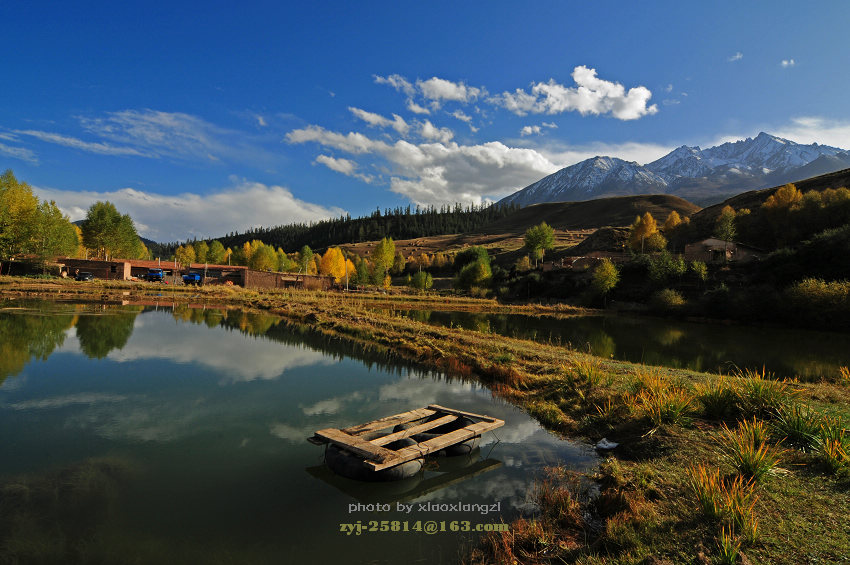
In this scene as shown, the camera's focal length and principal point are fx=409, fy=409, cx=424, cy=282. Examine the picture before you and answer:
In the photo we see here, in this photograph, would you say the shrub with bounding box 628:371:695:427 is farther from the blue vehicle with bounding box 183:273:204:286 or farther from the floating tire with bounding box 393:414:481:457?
the blue vehicle with bounding box 183:273:204:286

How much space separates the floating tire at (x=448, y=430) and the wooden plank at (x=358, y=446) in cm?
163

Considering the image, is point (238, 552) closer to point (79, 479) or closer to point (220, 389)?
point (79, 479)

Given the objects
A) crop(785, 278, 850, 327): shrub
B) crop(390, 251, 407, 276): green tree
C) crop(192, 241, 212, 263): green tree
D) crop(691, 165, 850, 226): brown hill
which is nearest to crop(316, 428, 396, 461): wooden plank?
crop(785, 278, 850, 327): shrub

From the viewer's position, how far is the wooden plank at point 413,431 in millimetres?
8143

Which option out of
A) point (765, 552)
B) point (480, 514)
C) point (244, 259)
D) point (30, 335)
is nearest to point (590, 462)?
point (480, 514)

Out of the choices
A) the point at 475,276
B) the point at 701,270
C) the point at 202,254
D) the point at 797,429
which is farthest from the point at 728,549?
the point at 202,254

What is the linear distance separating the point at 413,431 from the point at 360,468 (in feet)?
5.84

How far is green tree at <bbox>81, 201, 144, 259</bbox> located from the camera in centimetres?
7494

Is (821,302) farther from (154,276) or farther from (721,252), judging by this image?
(154,276)

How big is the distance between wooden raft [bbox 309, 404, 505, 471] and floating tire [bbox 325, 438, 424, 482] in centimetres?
12

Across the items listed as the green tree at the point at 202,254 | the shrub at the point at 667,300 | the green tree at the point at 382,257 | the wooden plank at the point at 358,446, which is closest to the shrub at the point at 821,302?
the shrub at the point at 667,300

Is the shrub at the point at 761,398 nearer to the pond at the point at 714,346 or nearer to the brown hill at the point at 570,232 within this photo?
the pond at the point at 714,346

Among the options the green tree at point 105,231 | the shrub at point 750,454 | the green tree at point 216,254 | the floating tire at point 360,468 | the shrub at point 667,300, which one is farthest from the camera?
the green tree at point 216,254

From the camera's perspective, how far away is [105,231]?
7462 cm
